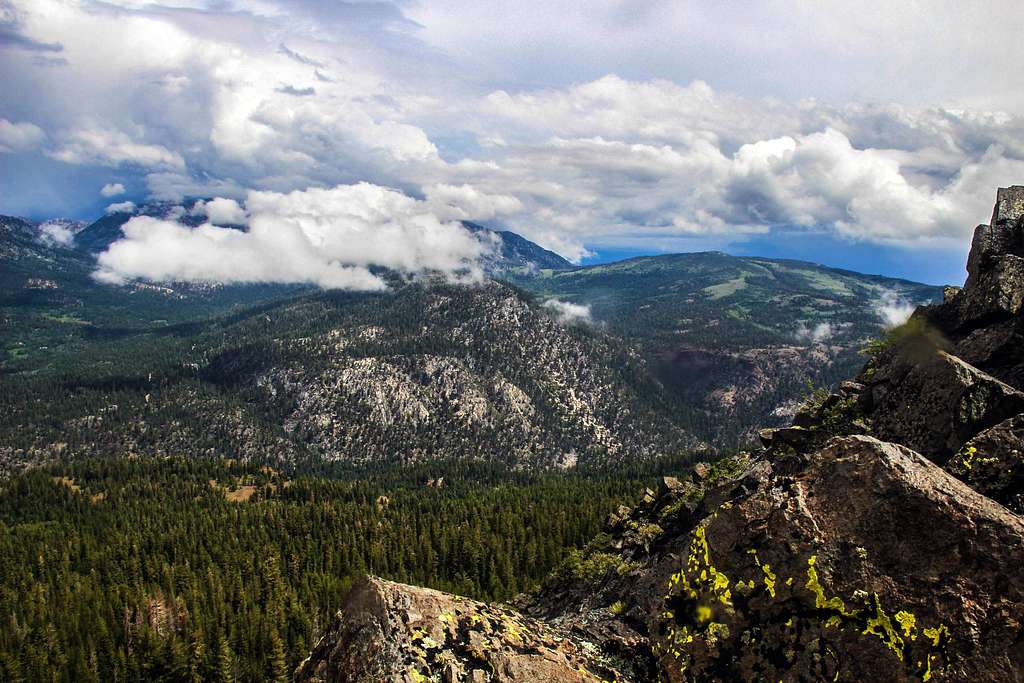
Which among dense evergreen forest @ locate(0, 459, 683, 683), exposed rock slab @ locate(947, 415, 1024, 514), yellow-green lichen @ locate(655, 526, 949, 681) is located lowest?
dense evergreen forest @ locate(0, 459, 683, 683)

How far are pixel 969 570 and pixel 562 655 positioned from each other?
8.85 metres

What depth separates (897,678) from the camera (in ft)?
35.4

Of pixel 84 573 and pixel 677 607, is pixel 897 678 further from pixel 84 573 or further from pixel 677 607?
pixel 84 573

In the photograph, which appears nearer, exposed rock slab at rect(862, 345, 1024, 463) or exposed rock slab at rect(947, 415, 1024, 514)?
exposed rock slab at rect(947, 415, 1024, 514)

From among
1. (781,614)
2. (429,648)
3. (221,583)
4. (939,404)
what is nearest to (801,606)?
(781,614)

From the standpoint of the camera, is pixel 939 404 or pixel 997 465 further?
pixel 939 404

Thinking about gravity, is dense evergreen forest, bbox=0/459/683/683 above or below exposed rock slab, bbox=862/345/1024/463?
below

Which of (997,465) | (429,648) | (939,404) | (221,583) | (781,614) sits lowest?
(221,583)

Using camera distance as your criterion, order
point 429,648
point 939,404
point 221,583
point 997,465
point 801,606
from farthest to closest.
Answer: point 221,583
point 939,404
point 997,465
point 429,648
point 801,606

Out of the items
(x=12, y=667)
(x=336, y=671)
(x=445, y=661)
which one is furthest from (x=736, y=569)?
(x=12, y=667)

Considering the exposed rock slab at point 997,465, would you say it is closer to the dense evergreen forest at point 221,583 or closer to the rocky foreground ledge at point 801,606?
the rocky foreground ledge at point 801,606

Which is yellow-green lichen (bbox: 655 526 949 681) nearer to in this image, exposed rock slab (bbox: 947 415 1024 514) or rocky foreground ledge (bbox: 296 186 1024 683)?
rocky foreground ledge (bbox: 296 186 1024 683)

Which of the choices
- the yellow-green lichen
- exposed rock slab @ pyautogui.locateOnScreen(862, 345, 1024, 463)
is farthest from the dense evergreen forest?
the yellow-green lichen

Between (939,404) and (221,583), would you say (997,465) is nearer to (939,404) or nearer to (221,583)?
(939,404)
